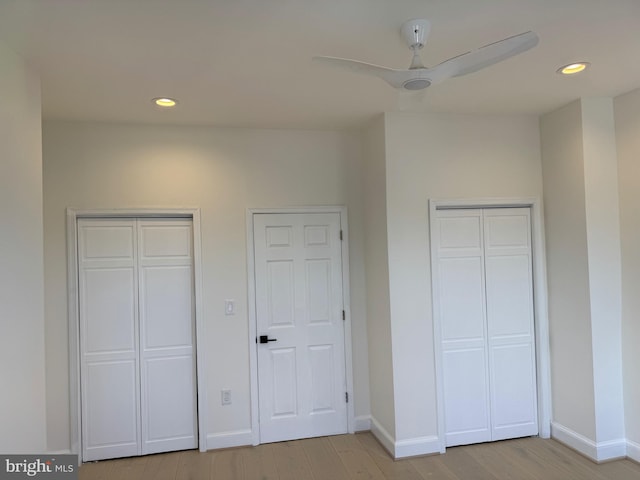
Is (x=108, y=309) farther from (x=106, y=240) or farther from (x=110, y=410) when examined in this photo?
(x=110, y=410)

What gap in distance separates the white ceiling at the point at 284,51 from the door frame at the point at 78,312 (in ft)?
2.37

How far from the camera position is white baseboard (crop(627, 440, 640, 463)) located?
301 cm

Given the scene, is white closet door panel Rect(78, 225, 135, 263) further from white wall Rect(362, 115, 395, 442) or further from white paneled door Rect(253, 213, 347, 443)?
white wall Rect(362, 115, 395, 442)

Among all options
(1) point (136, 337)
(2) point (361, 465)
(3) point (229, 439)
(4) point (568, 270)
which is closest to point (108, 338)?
(1) point (136, 337)

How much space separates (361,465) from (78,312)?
2.43m

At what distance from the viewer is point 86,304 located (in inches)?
130

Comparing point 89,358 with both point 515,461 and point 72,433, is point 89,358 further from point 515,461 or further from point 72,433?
point 515,461

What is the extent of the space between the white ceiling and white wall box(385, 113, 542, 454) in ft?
0.77

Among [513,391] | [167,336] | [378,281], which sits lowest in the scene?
[513,391]

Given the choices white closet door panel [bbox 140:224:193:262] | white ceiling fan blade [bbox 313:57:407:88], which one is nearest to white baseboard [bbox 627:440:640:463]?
white ceiling fan blade [bbox 313:57:407:88]

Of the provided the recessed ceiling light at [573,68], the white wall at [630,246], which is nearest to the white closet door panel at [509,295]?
the white wall at [630,246]

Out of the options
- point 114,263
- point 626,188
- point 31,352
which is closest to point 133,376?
point 114,263

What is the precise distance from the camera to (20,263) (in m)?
2.12

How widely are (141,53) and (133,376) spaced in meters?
2.43
